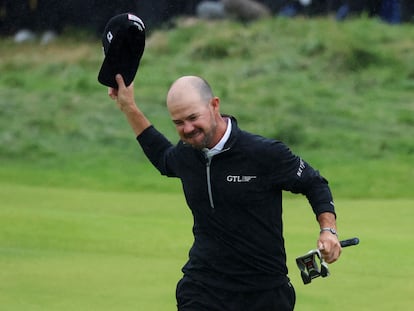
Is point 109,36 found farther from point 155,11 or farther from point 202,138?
point 155,11

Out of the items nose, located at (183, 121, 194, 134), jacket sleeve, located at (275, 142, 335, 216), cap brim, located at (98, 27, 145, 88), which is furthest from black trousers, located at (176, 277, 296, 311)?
cap brim, located at (98, 27, 145, 88)

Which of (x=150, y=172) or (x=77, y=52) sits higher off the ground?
(x=77, y=52)

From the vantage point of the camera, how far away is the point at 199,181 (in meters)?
5.65

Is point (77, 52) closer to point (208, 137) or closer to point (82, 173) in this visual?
point (82, 173)

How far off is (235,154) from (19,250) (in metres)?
6.19

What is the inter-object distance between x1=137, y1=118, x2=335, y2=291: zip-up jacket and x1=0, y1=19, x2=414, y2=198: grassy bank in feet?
37.1

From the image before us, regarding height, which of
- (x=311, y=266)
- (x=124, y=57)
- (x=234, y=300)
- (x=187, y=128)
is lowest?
(x=234, y=300)

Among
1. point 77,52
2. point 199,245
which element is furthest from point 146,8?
point 199,245

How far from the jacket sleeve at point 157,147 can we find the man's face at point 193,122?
1.54ft

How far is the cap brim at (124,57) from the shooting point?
18.8 feet

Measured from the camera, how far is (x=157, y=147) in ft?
19.8

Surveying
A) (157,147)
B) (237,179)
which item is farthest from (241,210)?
(157,147)

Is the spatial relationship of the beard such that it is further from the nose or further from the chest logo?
the chest logo

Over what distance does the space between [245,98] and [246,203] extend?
1887 centimetres
